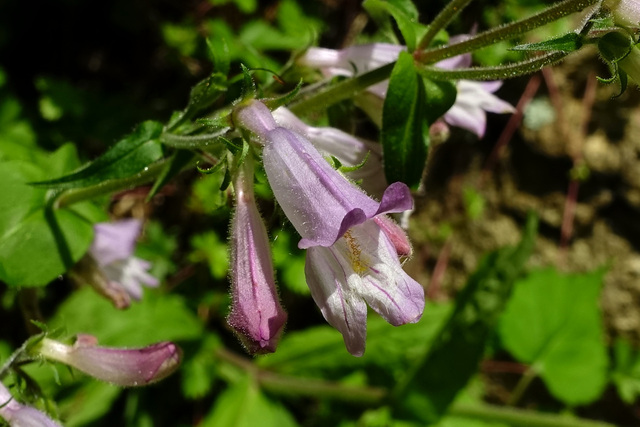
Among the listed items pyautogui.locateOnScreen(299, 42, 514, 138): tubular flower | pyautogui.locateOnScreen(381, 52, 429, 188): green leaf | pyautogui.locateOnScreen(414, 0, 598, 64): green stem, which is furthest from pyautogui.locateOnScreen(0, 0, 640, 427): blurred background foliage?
pyautogui.locateOnScreen(414, 0, 598, 64): green stem

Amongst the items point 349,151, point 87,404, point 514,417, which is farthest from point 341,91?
point 87,404

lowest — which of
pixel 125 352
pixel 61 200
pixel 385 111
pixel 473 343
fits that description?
pixel 473 343

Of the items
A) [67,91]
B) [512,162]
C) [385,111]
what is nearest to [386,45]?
[385,111]

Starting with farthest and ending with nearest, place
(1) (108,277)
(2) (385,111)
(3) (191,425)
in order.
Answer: (3) (191,425)
(1) (108,277)
(2) (385,111)

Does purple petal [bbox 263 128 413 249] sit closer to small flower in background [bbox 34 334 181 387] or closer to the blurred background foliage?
small flower in background [bbox 34 334 181 387]

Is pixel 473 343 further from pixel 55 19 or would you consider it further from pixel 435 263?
pixel 55 19

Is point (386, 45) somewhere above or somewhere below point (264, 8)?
above
